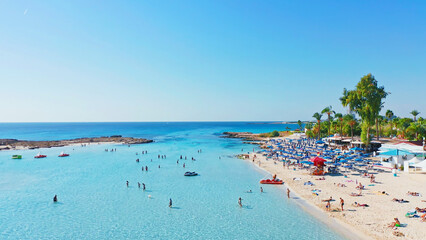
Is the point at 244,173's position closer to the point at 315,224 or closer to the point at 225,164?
the point at 225,164

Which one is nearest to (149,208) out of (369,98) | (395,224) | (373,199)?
(395,224)

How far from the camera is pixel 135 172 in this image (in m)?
44.6

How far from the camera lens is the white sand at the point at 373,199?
62.3 ft

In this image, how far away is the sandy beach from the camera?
19016 mm

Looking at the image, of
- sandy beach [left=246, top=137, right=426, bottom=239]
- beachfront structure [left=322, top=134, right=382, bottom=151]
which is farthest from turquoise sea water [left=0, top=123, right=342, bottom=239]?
beachfront structure [left=322, top=134, right=382, bottom=151]

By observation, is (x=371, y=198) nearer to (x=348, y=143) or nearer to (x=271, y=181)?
(x=271, y=181)

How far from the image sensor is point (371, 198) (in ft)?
85.3

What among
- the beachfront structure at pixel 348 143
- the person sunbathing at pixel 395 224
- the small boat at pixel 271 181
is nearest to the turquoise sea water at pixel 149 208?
the small boat at pixel 271 181

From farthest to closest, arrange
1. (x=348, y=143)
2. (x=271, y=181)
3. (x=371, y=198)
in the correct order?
(x=348, y=143) < (x=271, y=181) < (x=371, y=198)

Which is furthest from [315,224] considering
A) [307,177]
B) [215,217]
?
[307,177]

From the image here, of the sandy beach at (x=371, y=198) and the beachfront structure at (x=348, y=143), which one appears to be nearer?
the sandy beach at (x=371, y=198)

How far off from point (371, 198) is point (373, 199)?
0.34m

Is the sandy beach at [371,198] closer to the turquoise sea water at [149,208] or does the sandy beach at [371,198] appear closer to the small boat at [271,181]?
the small boat at [271,181]

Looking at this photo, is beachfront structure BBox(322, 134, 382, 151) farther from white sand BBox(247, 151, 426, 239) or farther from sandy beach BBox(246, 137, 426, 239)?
white sand BBox(247, 151, 426, 239)
